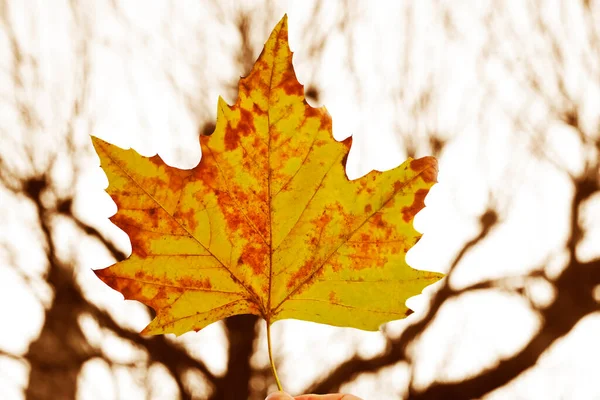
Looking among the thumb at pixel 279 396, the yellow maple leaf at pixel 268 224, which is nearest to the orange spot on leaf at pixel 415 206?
the yellow maple leaf at pixel 268 224

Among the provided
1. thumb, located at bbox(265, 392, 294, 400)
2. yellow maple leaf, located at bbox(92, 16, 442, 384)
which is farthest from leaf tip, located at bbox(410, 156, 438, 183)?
thumb, located at bbox(265, 392, 294, 400)

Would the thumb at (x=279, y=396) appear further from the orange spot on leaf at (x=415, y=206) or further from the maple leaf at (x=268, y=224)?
the orange spot on leaf at (x=415, y=206)

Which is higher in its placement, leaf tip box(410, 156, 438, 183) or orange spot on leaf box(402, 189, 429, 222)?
leaf tip box(410, 156, 438, 183)

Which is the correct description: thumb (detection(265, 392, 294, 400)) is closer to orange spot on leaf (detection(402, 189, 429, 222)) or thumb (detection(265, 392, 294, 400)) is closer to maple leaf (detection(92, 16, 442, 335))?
maple leaf (detection(92, 16, 442, 335))

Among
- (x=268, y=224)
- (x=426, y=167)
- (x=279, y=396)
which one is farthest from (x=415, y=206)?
(x=279, y=396)

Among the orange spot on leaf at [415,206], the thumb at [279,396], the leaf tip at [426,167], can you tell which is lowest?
the thumb at [279,396]

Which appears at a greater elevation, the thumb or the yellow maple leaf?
the yellow maple leaf

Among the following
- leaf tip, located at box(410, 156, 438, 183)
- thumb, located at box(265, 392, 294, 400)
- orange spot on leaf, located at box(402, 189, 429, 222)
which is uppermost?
leaf tip, located at box(410, 156, 438, 183)

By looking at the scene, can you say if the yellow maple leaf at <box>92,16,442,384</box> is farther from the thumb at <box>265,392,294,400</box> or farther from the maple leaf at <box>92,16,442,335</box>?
the thumb at <box>265,392,294,400</box>

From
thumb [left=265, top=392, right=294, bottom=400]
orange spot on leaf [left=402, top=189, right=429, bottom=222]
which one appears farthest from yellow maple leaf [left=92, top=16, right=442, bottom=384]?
thumb [left=265, top=392, right=294, bottom=400]
